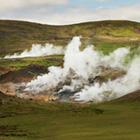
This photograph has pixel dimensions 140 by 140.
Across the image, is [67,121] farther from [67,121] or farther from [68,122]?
[68,122]

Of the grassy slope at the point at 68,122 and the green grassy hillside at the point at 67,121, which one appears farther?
the green grassy hillside at the point at 67,121

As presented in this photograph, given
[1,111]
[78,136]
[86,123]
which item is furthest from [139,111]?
[78,136]

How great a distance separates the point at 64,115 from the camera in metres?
142

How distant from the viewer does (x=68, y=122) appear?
123 metres

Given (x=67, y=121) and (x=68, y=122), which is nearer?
(x=68, y=122)

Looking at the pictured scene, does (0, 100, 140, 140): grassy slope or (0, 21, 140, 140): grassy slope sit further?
(0, 21, 140, 140): grassy slope

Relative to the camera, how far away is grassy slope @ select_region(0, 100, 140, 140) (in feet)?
314

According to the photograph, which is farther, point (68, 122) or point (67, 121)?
point (67, 121)

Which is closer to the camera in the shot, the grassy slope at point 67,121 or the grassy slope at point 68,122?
the grassy slope at point 68,122

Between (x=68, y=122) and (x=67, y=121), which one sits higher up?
(x=68, y=122)

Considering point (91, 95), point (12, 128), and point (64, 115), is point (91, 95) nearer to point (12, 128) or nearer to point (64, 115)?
point (64, 115)

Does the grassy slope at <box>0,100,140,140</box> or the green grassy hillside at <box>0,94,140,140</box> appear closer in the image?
the grassy slope at <box>0,100,140,140</box>

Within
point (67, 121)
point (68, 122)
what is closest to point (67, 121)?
point (67, 121)

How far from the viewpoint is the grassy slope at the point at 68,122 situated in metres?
95.7
